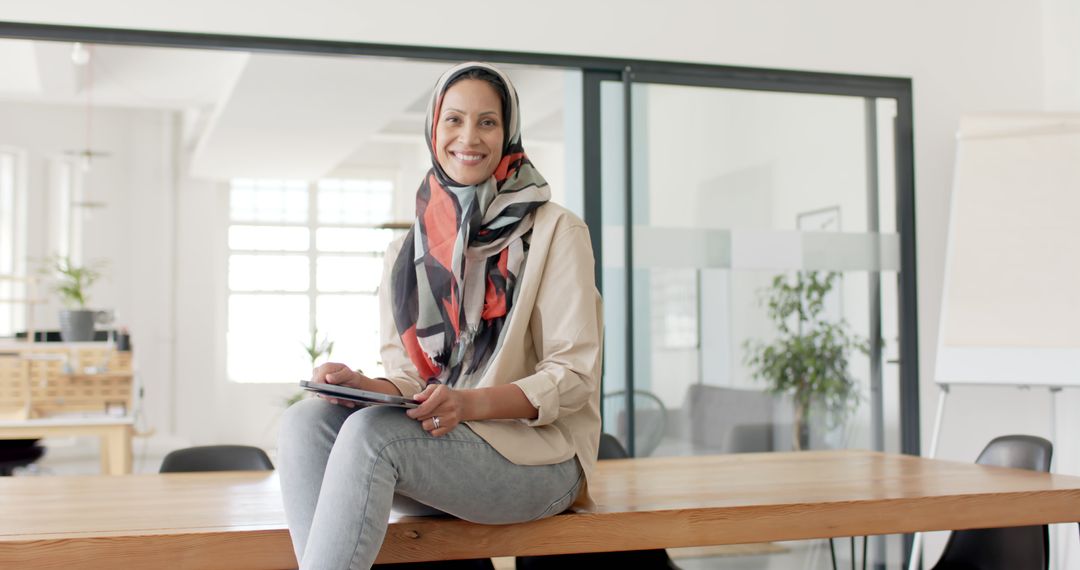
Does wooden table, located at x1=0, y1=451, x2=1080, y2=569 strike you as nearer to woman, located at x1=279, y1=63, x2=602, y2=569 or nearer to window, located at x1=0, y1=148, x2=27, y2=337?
woman, located at x1=279, y1=63, x2=602, y2=569

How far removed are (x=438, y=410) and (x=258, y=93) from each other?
4.92 meters

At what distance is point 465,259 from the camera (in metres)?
1.98

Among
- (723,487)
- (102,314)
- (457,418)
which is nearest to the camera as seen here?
(457,418)

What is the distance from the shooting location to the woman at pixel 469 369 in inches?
65.4

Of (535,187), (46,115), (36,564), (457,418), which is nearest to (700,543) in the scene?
(457,418)

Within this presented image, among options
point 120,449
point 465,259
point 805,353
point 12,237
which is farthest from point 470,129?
point 12,237

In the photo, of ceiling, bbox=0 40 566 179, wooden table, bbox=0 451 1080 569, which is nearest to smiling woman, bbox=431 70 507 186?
wooden table, bbox=0 451 1080 569

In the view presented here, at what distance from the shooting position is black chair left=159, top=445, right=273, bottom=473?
2.91m

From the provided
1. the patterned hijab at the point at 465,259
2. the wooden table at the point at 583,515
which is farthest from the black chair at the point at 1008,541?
the patterned hijab at the point at 465,259

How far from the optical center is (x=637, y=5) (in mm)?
3963

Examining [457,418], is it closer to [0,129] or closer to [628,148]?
[628,148]

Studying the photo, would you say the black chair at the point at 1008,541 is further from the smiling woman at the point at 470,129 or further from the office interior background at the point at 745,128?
the smiling woman at the point at 470,129

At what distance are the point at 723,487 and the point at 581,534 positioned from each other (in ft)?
1.89

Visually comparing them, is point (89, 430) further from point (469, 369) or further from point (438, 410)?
point (438, 410)
